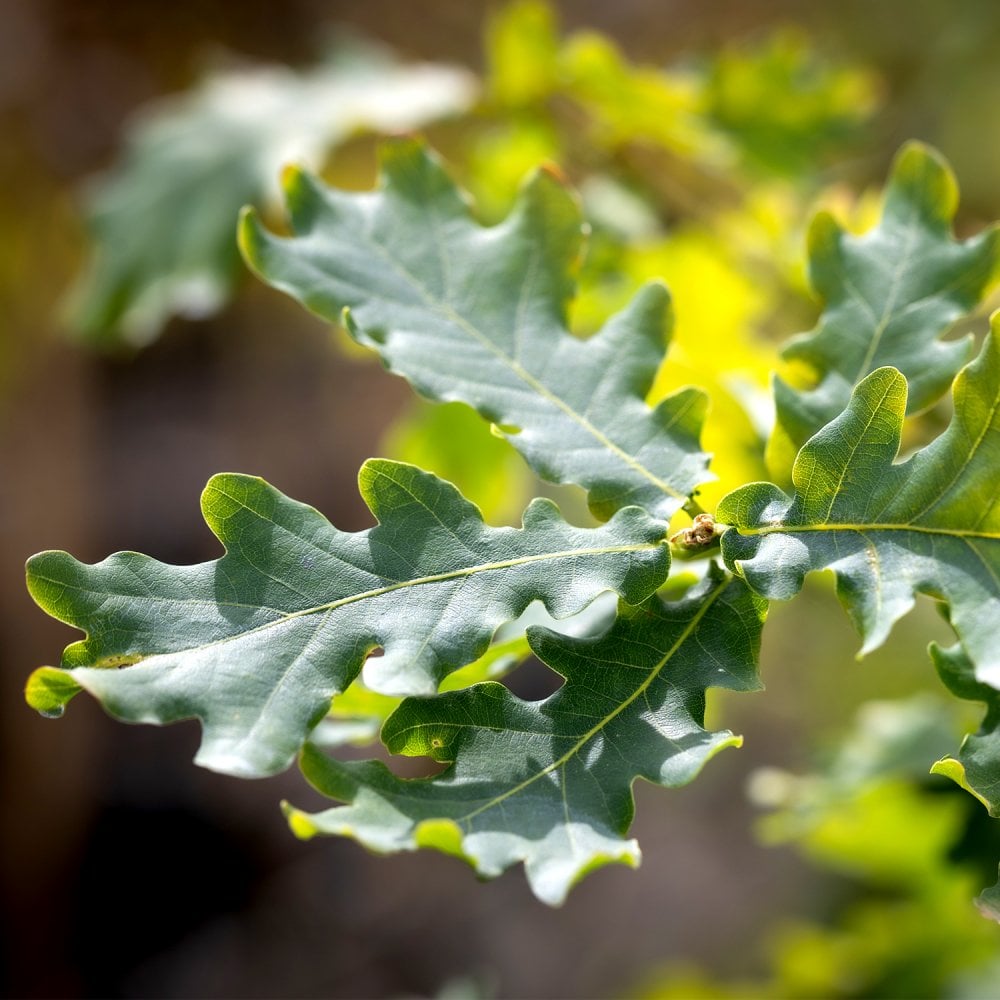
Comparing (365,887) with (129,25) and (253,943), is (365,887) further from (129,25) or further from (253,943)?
(129,25)

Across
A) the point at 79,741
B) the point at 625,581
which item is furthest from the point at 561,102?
the point at 79,741

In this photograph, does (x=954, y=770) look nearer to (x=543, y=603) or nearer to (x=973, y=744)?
(x=973, y=744)

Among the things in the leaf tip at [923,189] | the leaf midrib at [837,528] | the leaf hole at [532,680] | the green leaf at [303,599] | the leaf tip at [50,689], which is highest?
the leaf tip at [923,189]

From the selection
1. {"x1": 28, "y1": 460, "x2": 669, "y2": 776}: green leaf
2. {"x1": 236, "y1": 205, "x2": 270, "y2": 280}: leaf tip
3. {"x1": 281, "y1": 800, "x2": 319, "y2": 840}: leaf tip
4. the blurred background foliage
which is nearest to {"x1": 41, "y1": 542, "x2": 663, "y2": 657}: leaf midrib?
{"x1": 28, "y1": 460, "x2": 669, "y2": 776}: green leaf

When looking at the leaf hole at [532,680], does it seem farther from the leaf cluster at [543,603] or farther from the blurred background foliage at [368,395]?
the leaf cluster at [543,603]

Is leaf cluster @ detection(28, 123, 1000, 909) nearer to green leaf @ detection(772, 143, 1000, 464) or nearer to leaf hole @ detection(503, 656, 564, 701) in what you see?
green leaf @ detection(772, 143, 1000, 464)

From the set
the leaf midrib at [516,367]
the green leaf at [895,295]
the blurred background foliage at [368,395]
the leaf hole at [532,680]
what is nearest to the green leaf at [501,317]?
the leaf midrib at [516,367]
